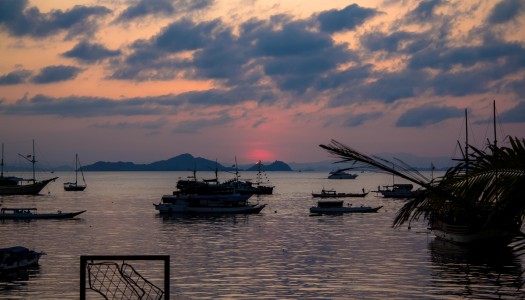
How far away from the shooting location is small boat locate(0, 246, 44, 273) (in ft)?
155

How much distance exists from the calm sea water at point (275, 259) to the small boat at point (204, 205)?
10.9 meters

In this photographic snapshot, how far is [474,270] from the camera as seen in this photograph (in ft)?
172

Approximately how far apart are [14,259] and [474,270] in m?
33.3

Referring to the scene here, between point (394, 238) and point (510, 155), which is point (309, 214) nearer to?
point (394, 238)

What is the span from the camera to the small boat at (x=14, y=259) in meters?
47.2

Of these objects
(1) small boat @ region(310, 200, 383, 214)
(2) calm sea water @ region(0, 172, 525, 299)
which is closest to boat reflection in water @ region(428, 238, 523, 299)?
(2) calm sea water @ region(0, 172, 525, 299)

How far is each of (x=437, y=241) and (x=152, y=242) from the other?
30242mm

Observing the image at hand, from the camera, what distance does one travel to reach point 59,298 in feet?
132

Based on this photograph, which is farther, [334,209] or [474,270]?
[334,209]

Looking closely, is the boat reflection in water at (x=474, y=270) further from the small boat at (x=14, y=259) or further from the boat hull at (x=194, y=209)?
the boat hull at (x=194, y=209)

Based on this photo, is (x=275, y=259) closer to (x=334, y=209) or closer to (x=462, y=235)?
(x=462, y=235)

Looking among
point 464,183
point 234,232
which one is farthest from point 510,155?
point 234,232

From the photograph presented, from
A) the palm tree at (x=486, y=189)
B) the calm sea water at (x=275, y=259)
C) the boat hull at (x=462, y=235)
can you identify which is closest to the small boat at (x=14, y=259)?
the calm sea water at (x=275, y=259)

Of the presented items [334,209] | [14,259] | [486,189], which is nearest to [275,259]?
[14,259]
